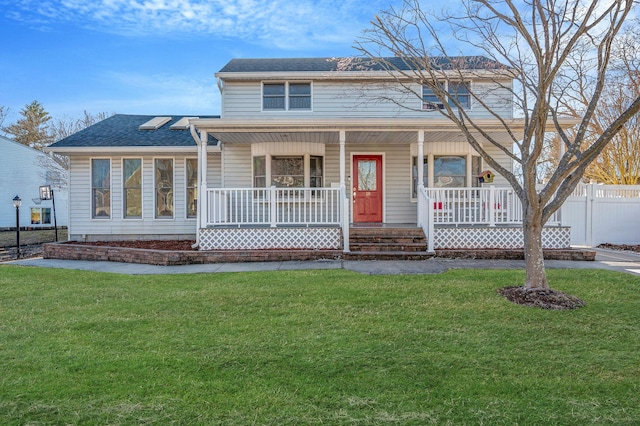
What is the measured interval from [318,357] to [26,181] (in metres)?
31.2

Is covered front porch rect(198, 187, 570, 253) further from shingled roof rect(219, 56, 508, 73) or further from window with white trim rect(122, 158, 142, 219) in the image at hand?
shingled roof rect(219, 56, 508, 73)

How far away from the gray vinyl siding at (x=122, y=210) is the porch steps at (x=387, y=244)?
5603 millimetres

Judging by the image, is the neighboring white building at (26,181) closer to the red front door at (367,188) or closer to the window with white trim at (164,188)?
the window with white trim at (164,188)

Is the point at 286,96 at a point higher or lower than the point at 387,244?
higher

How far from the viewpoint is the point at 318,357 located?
10.8 ft

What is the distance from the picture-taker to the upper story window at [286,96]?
476 inches

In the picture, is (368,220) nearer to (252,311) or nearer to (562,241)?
(562,241)

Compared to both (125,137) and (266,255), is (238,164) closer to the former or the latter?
(125,137)

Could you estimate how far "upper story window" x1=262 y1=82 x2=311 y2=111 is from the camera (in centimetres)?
1208

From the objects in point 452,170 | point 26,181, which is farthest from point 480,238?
point 26,181

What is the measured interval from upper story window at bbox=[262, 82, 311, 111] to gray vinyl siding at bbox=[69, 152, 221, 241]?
2.48 metres

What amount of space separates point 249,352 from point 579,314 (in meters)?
3.92

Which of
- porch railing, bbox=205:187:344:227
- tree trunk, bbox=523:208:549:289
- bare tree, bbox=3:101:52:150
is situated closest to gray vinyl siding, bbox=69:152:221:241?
porch railing, bbox=205:187:344:227

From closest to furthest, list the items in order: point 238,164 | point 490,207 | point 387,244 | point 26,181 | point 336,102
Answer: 1. point 387,244
2. point 490,207
3. point 238,164
4. point 336,102
5. point 26,181
